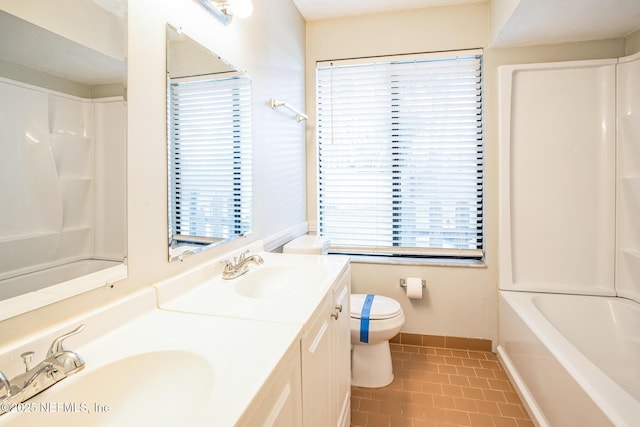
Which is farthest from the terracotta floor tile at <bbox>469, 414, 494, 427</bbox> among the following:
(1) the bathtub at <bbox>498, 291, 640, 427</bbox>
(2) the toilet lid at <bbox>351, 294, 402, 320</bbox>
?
(2) the toilet lid at <bbox>351, 294, 402, 320</bbox>

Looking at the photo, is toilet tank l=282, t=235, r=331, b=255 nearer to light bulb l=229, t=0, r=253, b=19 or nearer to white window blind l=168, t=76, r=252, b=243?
white window blind l=168, t=76, r=252, b=243

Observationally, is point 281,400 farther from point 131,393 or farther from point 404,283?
point 404,283

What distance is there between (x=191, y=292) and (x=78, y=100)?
0.67 meters

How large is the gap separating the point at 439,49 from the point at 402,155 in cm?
82

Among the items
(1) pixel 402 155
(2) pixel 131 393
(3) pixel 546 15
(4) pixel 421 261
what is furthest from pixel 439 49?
(2) pixel 131 393

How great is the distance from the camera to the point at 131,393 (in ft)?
2.29

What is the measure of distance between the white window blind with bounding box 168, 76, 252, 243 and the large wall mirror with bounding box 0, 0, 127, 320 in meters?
0.24

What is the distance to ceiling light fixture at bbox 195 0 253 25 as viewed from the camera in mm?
1281

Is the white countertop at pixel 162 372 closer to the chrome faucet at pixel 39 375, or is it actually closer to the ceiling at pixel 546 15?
the chrome faucet at pixel 39 375

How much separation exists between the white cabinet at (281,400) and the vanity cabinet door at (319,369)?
55mm

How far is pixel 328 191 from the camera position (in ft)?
8.82

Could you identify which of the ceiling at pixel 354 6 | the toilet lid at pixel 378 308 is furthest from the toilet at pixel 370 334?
the ceiling at pixel 354 6

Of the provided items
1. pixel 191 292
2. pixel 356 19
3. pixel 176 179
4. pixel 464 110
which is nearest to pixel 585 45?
pixel 464 110

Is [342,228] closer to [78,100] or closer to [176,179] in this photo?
[176,179]
